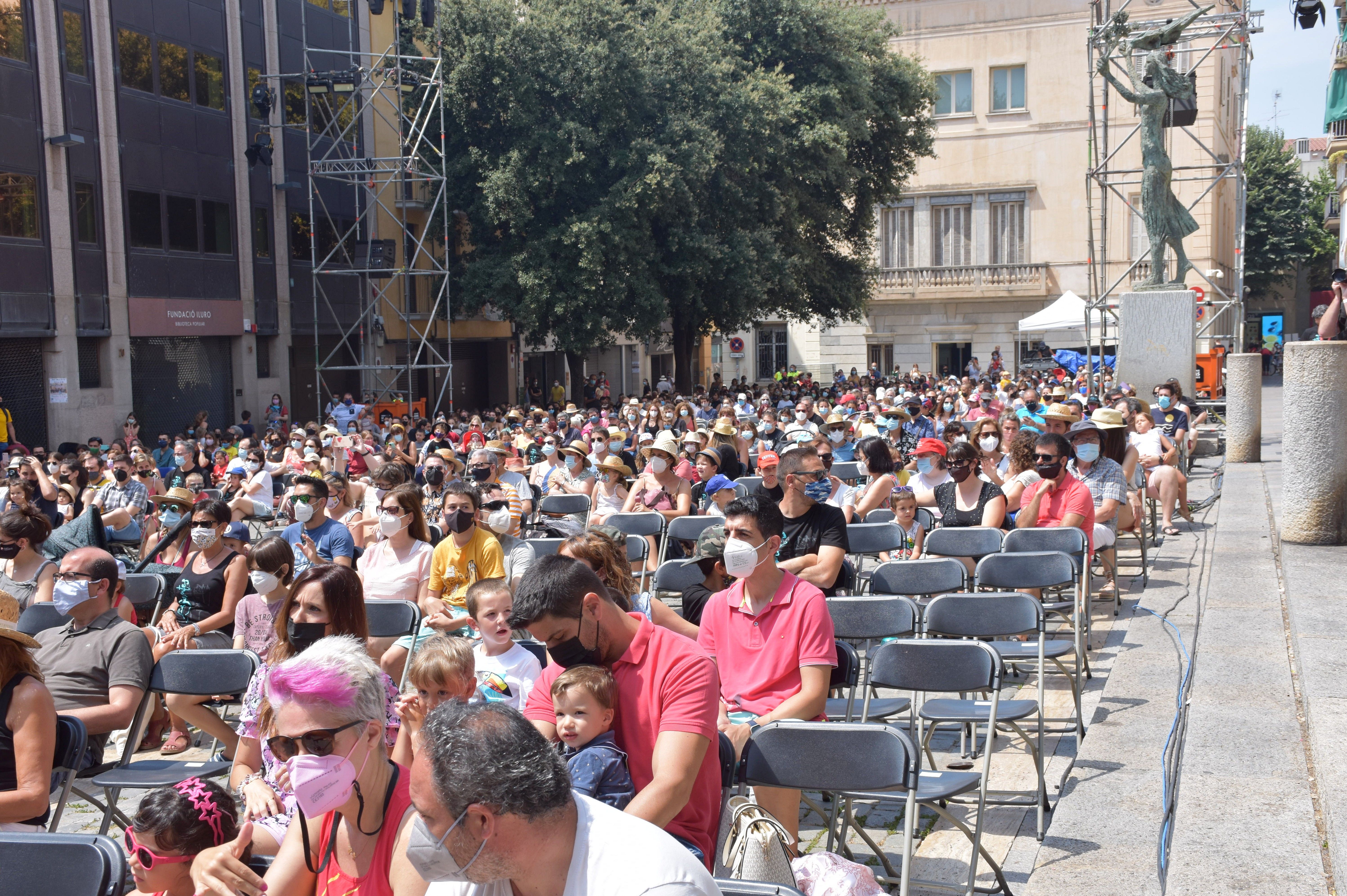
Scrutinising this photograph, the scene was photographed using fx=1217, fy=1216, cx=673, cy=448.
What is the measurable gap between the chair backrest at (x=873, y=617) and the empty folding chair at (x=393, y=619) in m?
2.22

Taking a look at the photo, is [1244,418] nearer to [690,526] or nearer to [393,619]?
[690,526]

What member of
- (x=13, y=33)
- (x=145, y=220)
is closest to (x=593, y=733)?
(x=13, y=33)

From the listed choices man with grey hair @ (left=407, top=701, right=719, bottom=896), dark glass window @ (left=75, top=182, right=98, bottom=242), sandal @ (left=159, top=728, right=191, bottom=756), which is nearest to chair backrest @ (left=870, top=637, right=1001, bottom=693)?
man with grey hair @ (left=407, top=701, right=719, bottom=896)

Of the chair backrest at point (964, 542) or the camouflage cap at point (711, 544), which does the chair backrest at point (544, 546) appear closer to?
the camouflage cap at point (711, 544)

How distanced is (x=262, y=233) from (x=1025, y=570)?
24.6 m

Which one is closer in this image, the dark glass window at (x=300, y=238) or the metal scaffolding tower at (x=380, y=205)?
the metal scaffolding tower at (x=380, y=205)

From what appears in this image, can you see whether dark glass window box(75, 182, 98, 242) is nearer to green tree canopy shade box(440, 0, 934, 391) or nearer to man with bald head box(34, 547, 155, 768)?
green tree canopy shade box(440, 0, 934, 391)

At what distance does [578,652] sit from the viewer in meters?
3.38

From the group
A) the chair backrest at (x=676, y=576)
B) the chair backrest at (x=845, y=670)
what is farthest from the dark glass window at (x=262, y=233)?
the chair backrest at (x=845, y=670)

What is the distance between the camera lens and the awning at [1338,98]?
54.8 ft

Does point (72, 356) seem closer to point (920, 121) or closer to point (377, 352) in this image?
point (377, 352)

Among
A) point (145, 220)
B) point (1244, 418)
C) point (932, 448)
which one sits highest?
point (145, 220)

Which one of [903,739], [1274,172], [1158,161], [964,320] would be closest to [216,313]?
[1158,161]

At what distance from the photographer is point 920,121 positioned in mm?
37219
